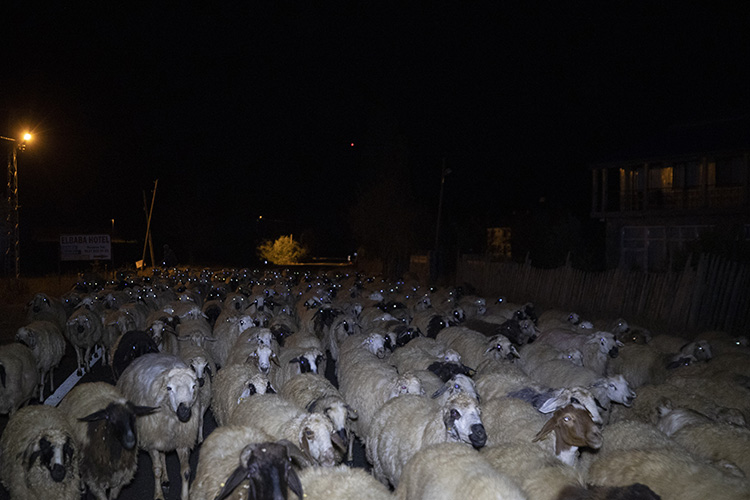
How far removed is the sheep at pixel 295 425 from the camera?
17.7 ft

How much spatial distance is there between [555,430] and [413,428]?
1.44 m

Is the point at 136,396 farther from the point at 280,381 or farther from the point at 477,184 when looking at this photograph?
the point at 477,184

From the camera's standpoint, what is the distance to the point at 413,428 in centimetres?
594

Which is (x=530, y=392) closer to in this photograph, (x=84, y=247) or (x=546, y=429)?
(x=546, y=429)

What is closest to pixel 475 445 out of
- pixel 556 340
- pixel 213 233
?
pixel 556 340

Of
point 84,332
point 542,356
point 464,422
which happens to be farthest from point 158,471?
point 84,332

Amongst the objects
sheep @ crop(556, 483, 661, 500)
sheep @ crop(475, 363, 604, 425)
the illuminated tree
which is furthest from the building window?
the illuminated tree

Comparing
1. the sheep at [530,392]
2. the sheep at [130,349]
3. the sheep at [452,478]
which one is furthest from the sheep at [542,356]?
the sheep at [130,349]

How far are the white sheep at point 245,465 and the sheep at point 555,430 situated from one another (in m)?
2.05

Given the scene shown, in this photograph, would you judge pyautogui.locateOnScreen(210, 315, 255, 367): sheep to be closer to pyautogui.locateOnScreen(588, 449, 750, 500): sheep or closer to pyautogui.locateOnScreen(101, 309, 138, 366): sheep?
pyautogui.locateOnScreen(101, 309, 138, 366): sheep

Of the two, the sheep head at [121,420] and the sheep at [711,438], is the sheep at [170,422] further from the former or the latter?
the sheep at [711,438]

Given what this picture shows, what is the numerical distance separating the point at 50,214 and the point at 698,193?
61.6 m

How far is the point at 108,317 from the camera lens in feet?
43.3

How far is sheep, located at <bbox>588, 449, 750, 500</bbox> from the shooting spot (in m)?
4.15
